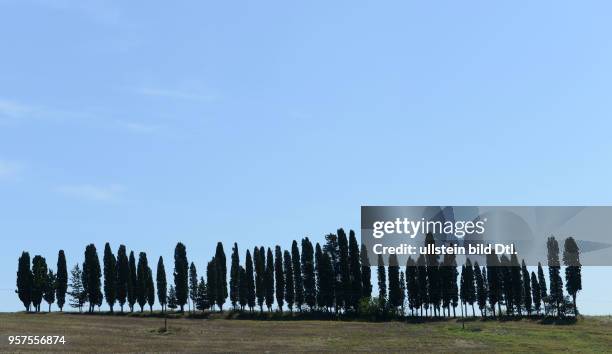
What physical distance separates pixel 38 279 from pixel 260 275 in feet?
124

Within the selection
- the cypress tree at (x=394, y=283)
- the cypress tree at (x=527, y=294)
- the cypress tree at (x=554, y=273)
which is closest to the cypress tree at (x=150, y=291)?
the cypress tree at (x=394, y=283)

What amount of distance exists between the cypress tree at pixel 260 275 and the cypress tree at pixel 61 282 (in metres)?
32.9

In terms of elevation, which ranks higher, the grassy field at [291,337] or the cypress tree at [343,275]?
the cypress tree at [343,275]

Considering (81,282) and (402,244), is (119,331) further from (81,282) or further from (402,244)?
(402,244)

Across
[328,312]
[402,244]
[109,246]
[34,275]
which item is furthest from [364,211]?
[34,275]

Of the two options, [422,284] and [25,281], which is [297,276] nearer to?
[422,284]

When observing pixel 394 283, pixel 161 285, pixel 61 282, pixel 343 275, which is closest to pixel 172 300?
pixel 161 285

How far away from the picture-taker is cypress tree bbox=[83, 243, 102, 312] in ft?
440

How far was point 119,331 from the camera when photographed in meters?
92.1

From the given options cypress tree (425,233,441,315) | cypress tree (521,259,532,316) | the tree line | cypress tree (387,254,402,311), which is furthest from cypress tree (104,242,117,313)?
cypress tree (521,259,532,316)

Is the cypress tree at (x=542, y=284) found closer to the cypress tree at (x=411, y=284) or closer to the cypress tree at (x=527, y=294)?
the cypress tree at (x=527, y=294)

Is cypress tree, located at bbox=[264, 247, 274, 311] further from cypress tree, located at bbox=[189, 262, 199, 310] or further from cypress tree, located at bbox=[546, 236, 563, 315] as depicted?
cypress tree, located at bbox=[546, 236, 563, 315]

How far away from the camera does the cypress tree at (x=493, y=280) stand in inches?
5423

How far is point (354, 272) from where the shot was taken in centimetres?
13825
